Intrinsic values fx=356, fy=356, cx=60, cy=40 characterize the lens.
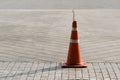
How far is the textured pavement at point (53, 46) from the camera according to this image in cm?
687

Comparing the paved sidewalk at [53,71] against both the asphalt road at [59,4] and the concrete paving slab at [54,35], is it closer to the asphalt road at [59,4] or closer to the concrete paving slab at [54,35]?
the concrete paving slab at [54,35]

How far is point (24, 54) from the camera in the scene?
8289 millimetres

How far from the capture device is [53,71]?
6.99m

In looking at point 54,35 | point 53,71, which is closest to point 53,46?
point 54,35

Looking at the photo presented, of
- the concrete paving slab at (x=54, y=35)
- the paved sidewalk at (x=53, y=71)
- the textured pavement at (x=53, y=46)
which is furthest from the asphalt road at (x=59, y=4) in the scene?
the paved sidewalk at (x=53, y=71)

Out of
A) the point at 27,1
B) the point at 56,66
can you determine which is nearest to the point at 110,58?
the point at 56,66

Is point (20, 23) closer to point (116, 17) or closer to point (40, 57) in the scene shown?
point (116, 17)

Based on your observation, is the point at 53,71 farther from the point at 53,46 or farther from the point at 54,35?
the point at 54,35

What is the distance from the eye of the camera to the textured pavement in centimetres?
687

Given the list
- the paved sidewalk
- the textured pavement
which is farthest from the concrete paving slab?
the paved sidewalk

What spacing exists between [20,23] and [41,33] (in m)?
2.29

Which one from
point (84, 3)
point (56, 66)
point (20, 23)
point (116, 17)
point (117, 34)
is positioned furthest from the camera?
point (84, 3)

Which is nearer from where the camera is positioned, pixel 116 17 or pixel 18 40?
pixel 18 40

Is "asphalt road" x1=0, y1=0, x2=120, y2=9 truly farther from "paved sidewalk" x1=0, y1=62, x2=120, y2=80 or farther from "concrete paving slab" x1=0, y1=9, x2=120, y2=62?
"paved sidewalk" x1=0, y1=62, x2=120, y2=80
